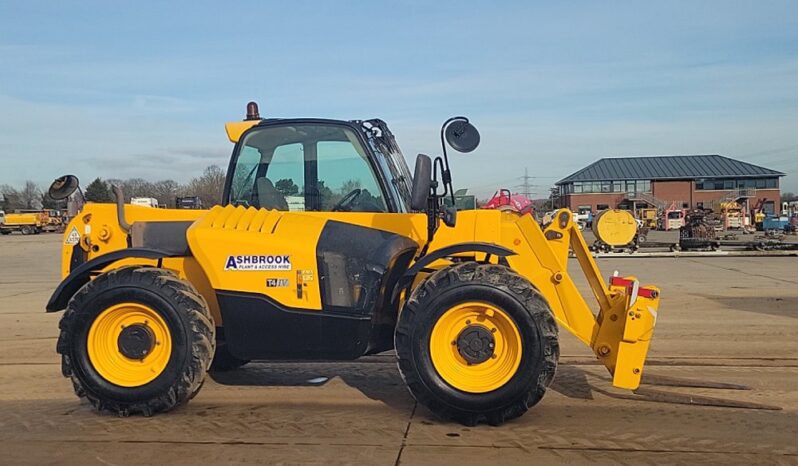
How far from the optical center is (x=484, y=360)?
4.93 metres

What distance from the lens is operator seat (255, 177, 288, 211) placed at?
5.90 meters

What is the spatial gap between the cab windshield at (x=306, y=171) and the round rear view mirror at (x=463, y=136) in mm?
908

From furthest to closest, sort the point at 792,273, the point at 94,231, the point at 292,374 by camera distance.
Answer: the point at 792,273 → the point at 292,374 → the point at 94,231

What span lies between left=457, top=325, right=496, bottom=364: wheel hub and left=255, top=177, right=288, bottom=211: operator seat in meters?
1.92

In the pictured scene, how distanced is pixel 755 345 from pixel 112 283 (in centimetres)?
677

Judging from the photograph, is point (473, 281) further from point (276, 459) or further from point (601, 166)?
point (601, 166)

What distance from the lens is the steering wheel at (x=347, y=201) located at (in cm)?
578

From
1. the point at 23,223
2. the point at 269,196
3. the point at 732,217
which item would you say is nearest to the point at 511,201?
the point at 269,196

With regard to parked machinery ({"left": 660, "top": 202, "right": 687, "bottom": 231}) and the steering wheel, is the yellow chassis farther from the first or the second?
parked machinery ({"left": 660, "top": 202, "right": 687, "bottom": 231})

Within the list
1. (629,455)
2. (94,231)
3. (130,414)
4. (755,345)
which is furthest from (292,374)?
(755,345)

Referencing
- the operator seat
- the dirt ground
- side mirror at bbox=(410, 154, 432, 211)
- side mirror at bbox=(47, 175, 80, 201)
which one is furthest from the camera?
the operator seat

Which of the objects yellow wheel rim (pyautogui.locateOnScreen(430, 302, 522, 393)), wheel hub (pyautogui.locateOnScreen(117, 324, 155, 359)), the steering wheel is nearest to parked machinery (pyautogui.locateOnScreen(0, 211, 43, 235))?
wheel hub (pyautogui.locateOnScreen(117, 324, 155, 359))

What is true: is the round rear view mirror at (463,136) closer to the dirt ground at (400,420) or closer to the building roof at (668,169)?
the dirt ground at (400,420)

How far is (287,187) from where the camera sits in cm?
593
